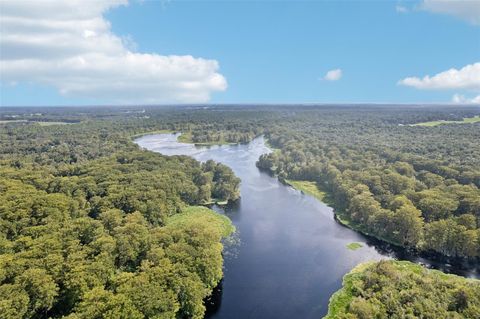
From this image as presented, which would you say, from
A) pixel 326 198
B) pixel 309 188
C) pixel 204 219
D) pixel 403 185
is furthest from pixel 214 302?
pixel 309 188

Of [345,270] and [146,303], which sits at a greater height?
[146,303]

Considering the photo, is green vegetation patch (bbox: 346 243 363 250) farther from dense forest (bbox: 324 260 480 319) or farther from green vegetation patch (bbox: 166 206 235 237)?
green vegetation patch (bbox: 166 206 235 237)

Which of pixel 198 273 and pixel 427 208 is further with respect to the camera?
pixel 427 208

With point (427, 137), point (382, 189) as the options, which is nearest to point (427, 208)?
point (382, 189)

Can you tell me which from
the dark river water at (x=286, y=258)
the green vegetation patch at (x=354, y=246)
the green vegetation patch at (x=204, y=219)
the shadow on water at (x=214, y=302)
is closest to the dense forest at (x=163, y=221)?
the green vegetation patch at (x=204, y=219)

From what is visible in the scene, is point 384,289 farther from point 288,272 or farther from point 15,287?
point 15,287

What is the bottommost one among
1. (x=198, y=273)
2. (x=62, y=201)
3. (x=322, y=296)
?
(x=322, y=296)

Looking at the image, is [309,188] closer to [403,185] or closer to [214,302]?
[403,185]
